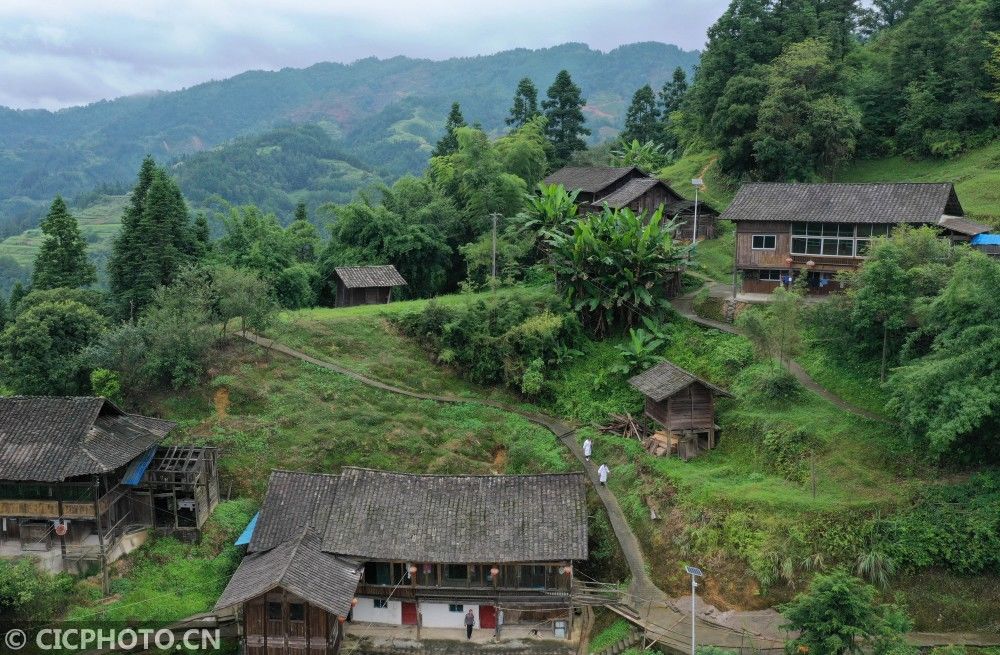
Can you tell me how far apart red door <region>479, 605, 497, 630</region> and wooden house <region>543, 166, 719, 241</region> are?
27.3 meters

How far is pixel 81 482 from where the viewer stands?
2984cm

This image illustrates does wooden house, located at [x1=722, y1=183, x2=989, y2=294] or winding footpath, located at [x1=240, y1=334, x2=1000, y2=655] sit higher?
wooden house, located at [x1=722, y1=183, x2=989, y2=294]

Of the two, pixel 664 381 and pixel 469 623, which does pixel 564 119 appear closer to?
pixel 664 381

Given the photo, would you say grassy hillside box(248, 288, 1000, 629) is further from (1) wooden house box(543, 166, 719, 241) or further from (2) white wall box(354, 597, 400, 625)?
(1) wooden house box(543, 166, 719, 241)

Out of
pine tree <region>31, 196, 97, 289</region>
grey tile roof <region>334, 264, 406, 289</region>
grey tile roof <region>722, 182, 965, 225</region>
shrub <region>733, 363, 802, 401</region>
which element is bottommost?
shrub <region>733, 363, 802, 401</region>

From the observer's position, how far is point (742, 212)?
134 feet

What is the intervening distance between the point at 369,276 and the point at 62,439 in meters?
22.4

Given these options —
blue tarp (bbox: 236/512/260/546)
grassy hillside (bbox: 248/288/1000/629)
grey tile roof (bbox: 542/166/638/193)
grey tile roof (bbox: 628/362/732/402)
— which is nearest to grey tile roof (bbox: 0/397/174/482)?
blue tarp (bbox: 236/512/260/546)

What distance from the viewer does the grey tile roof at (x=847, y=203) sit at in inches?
1475

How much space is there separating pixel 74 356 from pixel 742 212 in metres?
31.6

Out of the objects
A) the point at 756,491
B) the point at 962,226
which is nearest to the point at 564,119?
the point at 962,226

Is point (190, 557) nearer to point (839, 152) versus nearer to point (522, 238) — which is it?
point (522, 238)

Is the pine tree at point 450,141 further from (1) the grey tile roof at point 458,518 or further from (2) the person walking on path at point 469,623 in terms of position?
(2) the person walking on path at point 469,623

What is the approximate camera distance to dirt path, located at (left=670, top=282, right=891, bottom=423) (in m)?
31.5
